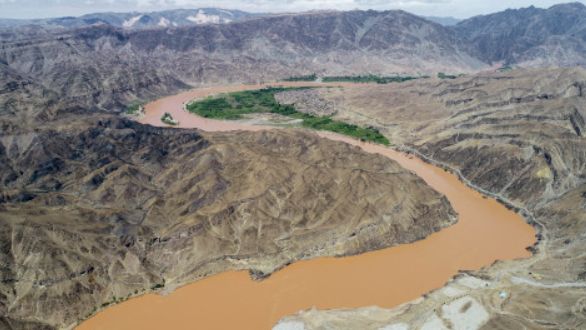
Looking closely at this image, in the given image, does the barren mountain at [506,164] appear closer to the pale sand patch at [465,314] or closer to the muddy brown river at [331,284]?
the pale sand patch at [465,314]

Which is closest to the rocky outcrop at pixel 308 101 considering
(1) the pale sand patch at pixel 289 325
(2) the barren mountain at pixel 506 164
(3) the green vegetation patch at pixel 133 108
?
(2) the barren mountain at pixel 506 164

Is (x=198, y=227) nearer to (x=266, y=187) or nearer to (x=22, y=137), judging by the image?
(x=266, y=187)

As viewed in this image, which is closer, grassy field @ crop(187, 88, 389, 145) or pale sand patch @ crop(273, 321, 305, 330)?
pale sand patch @ crop(273, 321, 305, 330)

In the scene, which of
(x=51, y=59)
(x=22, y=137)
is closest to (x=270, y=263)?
(x=22, y=137)

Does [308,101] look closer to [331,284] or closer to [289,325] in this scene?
[331,284]

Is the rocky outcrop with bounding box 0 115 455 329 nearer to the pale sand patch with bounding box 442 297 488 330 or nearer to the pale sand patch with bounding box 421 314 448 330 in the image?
the pale sand patch with bounding box 442 297 488 330

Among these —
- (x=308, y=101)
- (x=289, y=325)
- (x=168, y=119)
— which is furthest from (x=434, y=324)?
(x=308, y=101)

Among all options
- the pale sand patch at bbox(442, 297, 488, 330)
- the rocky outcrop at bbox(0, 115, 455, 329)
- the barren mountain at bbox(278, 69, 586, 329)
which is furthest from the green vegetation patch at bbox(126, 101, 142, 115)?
the pale sand patch at bbox(442, 297, 488, 330)
